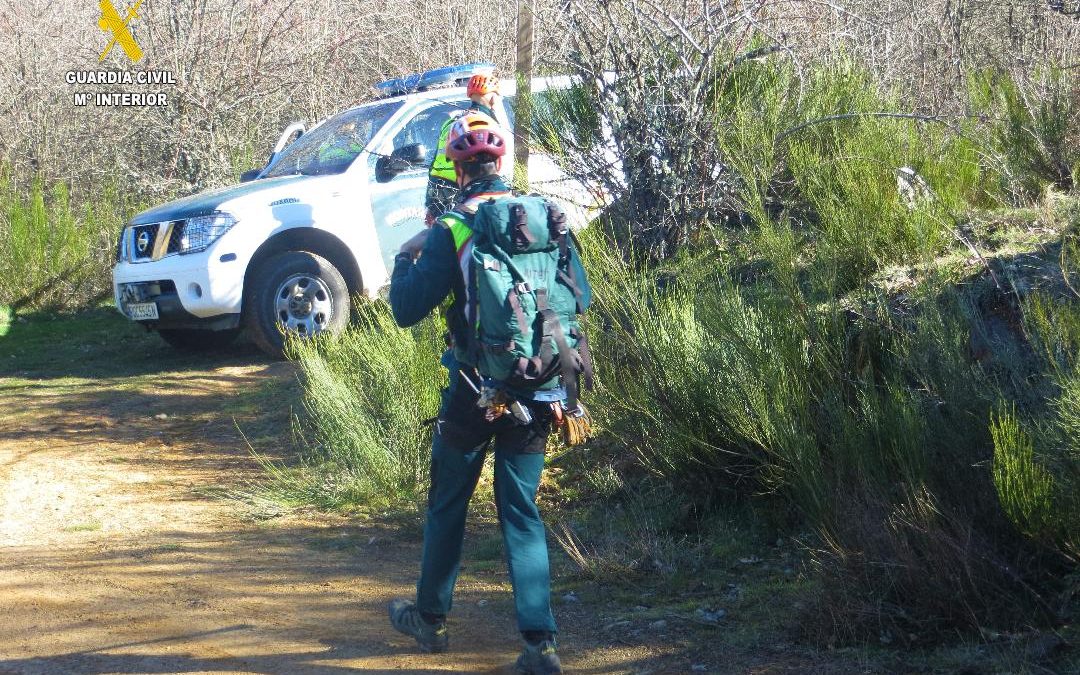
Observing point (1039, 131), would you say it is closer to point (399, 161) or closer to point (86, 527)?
point (399, 161)

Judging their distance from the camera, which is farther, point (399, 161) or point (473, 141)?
point (399, 161)

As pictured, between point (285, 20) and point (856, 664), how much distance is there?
12934mm

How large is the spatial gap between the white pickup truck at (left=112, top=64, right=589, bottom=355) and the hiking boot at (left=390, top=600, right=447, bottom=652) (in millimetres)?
5035

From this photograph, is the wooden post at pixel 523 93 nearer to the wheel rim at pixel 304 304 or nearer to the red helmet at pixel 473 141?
the wheel rim at pixel 304 304

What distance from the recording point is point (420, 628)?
4.06 meters

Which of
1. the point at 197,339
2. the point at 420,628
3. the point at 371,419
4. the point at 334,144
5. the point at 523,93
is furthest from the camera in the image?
the point at 197,339

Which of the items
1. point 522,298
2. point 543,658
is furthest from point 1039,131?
point 543,658


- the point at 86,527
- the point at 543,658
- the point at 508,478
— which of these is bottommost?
the point at 543,658

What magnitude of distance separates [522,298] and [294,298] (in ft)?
19.5

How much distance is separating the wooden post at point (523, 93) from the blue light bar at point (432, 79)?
1.35 m

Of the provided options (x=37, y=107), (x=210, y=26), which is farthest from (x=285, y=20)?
(x=37, y=107)

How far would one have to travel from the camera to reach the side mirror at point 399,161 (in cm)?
866

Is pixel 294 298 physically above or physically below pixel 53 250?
below

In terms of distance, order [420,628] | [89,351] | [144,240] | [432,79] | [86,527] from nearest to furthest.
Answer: [420,628] → [86,527] → [144,240] → [432,79] → [89,351]
